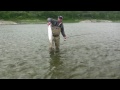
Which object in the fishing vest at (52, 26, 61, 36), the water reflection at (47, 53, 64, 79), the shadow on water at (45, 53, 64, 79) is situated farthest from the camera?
the fishing vest at (52, 26, 61, 36)

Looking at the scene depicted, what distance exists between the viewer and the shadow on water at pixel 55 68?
1031 cm

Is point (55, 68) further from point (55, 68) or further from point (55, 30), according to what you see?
point (55, 30)

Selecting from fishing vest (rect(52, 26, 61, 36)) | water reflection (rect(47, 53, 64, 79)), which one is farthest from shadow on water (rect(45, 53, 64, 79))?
fishing vest (rect(52, 26, 61, 36))

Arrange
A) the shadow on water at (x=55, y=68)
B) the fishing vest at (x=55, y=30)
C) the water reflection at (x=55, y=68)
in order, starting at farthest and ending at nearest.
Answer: the fishing vest at (x=55, y=30), the water reflection at (x=55, y=68), the shadow on water at (x=55, y=68)

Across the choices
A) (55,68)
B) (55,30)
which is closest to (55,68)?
(55,68)

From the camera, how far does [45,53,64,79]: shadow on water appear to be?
10315 millimetres

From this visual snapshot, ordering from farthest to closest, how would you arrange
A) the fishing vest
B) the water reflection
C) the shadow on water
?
the fishing vest, the water reflection, the shadow on water

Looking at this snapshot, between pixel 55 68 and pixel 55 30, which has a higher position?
pixel 55 30

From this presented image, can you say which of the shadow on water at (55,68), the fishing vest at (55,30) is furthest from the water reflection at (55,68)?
the fishing vest at (55,30)

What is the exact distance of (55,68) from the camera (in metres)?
A: 11.8

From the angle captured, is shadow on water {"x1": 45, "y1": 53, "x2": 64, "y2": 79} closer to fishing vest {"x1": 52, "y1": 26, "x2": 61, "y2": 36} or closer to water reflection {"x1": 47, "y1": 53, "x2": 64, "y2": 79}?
water reflection {"x1": 47, "y1": 53, "x2": 64, "y2": 79}

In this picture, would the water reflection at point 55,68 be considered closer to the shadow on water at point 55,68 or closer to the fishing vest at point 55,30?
the shadow on water at point 55,68
